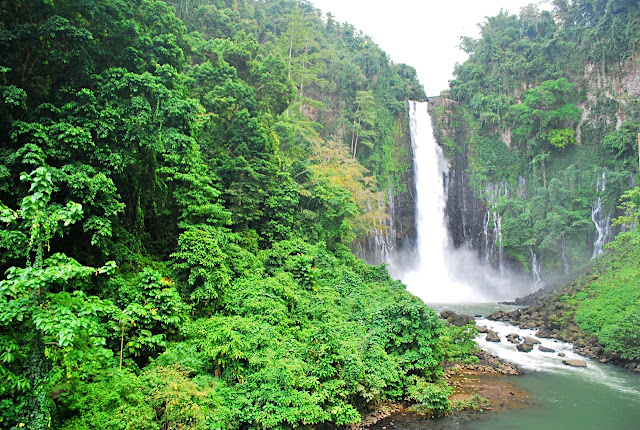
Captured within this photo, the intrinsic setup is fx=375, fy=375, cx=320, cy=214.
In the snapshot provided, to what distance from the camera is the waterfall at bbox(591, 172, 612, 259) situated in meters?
24.8

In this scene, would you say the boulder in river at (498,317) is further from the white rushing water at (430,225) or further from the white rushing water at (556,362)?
the white rushing water at (430,225)

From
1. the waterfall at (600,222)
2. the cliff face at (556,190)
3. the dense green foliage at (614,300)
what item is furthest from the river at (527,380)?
the waterfall at (600,222)

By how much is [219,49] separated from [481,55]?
93.6 ft

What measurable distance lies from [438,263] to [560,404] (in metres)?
21.8

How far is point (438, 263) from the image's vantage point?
3028 cm

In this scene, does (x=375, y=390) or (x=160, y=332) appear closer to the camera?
(x=160, y=332)

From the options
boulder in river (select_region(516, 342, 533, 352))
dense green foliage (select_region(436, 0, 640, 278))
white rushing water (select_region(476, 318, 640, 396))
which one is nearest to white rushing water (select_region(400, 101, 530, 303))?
dense green foliage (select_region(436, 0, 640, 278))

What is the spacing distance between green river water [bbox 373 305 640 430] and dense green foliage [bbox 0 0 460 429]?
0.71 meters

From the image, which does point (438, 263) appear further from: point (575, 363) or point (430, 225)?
point (575, 363)

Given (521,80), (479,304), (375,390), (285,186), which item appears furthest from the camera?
(521,80)

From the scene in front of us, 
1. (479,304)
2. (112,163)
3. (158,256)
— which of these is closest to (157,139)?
(112,163)

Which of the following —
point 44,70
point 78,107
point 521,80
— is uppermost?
point 521,80

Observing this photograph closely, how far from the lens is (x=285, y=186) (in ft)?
50.2

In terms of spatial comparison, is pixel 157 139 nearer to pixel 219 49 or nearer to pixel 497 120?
pixel 219 49
